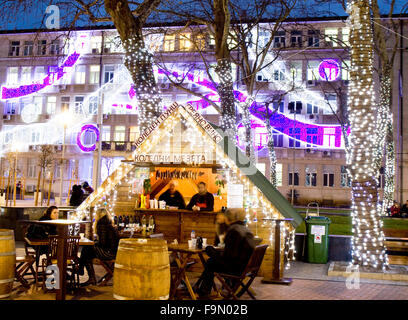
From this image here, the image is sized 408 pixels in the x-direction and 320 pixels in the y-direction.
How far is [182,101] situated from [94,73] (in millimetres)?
9731

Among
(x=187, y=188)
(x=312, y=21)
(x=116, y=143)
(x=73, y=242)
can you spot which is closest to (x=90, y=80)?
(x=116, y=143)

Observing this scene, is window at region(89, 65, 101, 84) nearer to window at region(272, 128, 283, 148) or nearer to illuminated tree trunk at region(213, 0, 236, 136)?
window at region(272, 128, 283, 148)

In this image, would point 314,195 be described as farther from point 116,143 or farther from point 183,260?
point 183,260

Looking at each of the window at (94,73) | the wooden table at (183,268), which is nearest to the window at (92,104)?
the window at (94,73)

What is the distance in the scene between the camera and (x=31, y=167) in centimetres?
4550

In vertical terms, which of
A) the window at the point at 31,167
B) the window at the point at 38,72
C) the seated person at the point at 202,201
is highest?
the window at the point at 38,72

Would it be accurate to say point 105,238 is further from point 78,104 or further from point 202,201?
point 78,104

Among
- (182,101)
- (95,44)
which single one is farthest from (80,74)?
(182,101)

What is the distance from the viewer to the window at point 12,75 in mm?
46688

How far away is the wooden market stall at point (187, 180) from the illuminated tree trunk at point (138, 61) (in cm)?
198

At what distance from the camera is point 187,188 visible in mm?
12109

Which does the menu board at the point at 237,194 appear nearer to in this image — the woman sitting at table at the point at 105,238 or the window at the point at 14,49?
the woman sitting at table at the point at 105,238

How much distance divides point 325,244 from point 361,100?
12.9 feet
